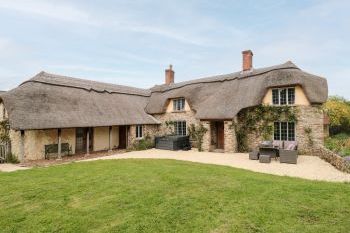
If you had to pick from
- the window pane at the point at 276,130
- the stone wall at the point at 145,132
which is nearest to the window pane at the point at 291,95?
the window pane at the point at 276,130

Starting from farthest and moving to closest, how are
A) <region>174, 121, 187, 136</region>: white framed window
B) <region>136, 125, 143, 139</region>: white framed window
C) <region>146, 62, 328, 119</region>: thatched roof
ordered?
<region>174, 121, 187, 136</region>: white framed window
<region>136, 125, 143, 139</region>: white framed window
<region>146, 62, 328, 119</region>: thatched roof

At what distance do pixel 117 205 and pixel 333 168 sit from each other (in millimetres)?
11022

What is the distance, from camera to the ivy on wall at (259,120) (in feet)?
57.3

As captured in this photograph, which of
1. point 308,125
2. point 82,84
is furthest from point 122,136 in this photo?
point 308,125

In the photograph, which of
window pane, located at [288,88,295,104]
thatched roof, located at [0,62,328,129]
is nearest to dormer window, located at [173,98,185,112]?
thatched roof, located at [0,62,328,129]

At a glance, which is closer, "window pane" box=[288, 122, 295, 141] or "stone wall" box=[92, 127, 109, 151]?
"window pane" box=[288, 122, 295, 141]

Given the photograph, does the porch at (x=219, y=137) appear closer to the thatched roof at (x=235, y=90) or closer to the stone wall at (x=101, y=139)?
the thatched roof at (x=235, y=90)

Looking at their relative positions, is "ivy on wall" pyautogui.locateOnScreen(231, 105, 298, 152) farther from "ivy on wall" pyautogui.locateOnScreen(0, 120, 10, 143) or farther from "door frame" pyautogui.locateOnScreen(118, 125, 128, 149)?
"ivy on wall" pyautogui.locateOnScreen(0, 120, 10, 143)

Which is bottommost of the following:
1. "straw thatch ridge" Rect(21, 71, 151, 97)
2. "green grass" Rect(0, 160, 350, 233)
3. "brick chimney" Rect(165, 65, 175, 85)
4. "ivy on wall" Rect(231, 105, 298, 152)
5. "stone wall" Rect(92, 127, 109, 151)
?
"green grass" Rect(0, 160, 350, 233)

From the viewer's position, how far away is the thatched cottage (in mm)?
16219

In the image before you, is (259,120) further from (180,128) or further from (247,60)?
(180,128)

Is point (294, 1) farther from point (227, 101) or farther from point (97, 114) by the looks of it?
point (97, 114)

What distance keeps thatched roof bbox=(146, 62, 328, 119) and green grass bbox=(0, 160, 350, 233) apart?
367 inches

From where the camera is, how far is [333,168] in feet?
40.1
